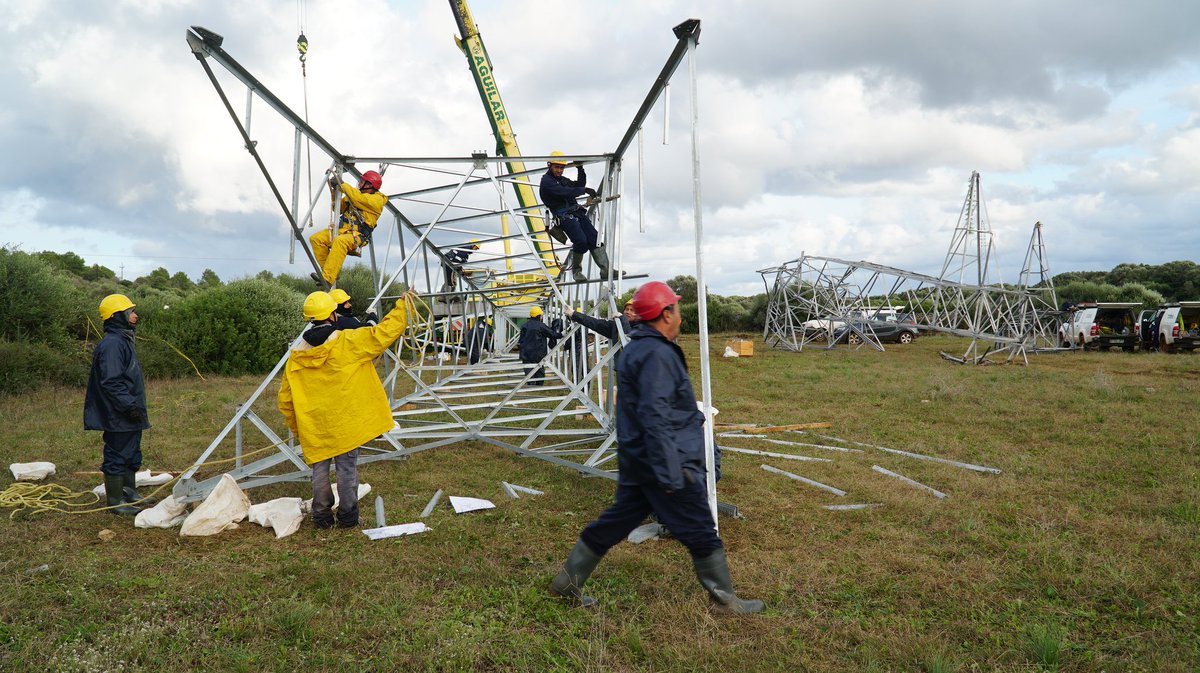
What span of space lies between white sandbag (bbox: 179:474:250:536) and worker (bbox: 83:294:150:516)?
0.97 m

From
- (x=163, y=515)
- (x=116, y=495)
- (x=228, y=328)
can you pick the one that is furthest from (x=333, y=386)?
(x=228, y=328)

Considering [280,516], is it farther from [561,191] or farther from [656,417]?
[561,191]

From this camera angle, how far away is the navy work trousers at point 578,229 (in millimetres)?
7023

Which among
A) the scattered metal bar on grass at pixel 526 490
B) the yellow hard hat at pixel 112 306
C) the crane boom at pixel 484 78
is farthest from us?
the crane boom at pixel 484 78

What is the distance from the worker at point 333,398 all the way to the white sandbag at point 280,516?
0.53 ft

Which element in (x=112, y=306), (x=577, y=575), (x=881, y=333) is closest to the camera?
(x=577, y=575)

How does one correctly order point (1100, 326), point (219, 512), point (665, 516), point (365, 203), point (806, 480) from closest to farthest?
point (665, 516) < point (219, 512) < point (806, 480) < point (365, 203) < point (1100, 326)

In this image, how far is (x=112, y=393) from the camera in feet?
17.3

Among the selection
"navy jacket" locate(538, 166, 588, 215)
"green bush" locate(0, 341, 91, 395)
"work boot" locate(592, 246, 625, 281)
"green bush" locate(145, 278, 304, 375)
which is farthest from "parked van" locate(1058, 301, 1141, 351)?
"green bush" locate(0, 341, 91, 395)

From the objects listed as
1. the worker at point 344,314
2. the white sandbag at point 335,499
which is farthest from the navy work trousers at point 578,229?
the white sandbag at point 335,499

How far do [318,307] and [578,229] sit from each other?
119 inches

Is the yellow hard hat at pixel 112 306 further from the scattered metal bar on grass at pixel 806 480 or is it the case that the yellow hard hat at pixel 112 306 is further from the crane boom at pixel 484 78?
the crane boom at pixel 484 78

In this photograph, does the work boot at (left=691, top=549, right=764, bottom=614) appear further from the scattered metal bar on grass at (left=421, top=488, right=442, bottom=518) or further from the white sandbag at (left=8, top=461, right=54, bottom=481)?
the white sandbag at (left=8, top=461, right=54, bottom=481)

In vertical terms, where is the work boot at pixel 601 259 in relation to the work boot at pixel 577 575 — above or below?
above
